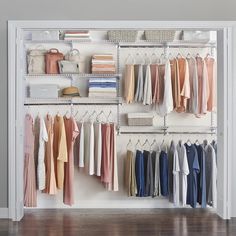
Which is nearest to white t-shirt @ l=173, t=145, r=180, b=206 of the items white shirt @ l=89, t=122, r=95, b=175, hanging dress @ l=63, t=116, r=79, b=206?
white shirt @ l=89, t=122, r=95, b=175

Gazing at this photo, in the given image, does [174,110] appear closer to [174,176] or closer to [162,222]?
[174,176]

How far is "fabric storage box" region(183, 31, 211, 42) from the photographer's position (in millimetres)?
5109

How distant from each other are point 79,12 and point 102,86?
1.09m

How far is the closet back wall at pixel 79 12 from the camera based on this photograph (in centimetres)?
420

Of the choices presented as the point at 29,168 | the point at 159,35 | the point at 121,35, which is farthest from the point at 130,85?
the point at 29,168

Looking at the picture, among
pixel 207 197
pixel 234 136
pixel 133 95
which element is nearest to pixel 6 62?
pixel 133 95

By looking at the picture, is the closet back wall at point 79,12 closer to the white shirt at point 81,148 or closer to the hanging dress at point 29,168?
the hanging dress at point 29,168

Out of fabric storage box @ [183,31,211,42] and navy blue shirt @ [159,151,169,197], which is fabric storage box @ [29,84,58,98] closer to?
navy blue shirt @ [159,151,169,197]

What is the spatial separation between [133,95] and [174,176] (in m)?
1.09

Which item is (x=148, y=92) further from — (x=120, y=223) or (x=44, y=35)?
(x=120, y=223)

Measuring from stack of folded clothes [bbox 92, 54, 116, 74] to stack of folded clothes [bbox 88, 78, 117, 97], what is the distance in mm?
99

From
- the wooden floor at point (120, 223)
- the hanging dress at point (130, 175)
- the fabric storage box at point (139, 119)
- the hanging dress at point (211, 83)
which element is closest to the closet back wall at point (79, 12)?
the wooden floor at point (120, 223)

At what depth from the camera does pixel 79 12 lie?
13.8ft

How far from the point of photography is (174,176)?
494 cm
